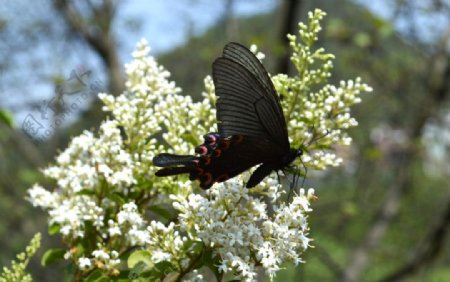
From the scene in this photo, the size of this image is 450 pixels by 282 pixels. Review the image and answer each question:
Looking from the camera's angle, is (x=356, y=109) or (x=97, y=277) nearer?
(x=97, y=277)

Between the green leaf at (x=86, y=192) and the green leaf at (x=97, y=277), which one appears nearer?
the green leaf at (x=97, y=277)

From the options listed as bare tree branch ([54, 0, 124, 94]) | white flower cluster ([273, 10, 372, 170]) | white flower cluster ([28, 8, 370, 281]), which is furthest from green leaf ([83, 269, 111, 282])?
bare tree branch ([54, 0, 124, 94])

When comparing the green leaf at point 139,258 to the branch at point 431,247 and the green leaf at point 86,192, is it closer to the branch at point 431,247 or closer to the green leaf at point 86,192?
the green leaf at point 86,192

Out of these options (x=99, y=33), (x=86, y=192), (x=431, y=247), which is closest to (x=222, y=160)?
(x=86, y=192)

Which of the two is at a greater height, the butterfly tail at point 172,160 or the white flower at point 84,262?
the butterfly tail at point 172,160

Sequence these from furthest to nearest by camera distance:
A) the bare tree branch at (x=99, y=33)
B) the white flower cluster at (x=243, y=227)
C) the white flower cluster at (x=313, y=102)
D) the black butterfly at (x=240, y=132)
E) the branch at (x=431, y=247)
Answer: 1. the bare tree branch at (x=99, y=33)
2. the branch at (x=431, y=247)
3. the white flower cluster at (x=313, y=102)
4. the black butterfly at (x=240, y=132)
5. the white flower cluster at (x=243, y=227)

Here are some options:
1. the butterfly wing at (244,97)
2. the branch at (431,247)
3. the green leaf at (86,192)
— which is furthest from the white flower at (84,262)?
the branch at (431,247)

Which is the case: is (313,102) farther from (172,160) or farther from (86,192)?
(86,192)
